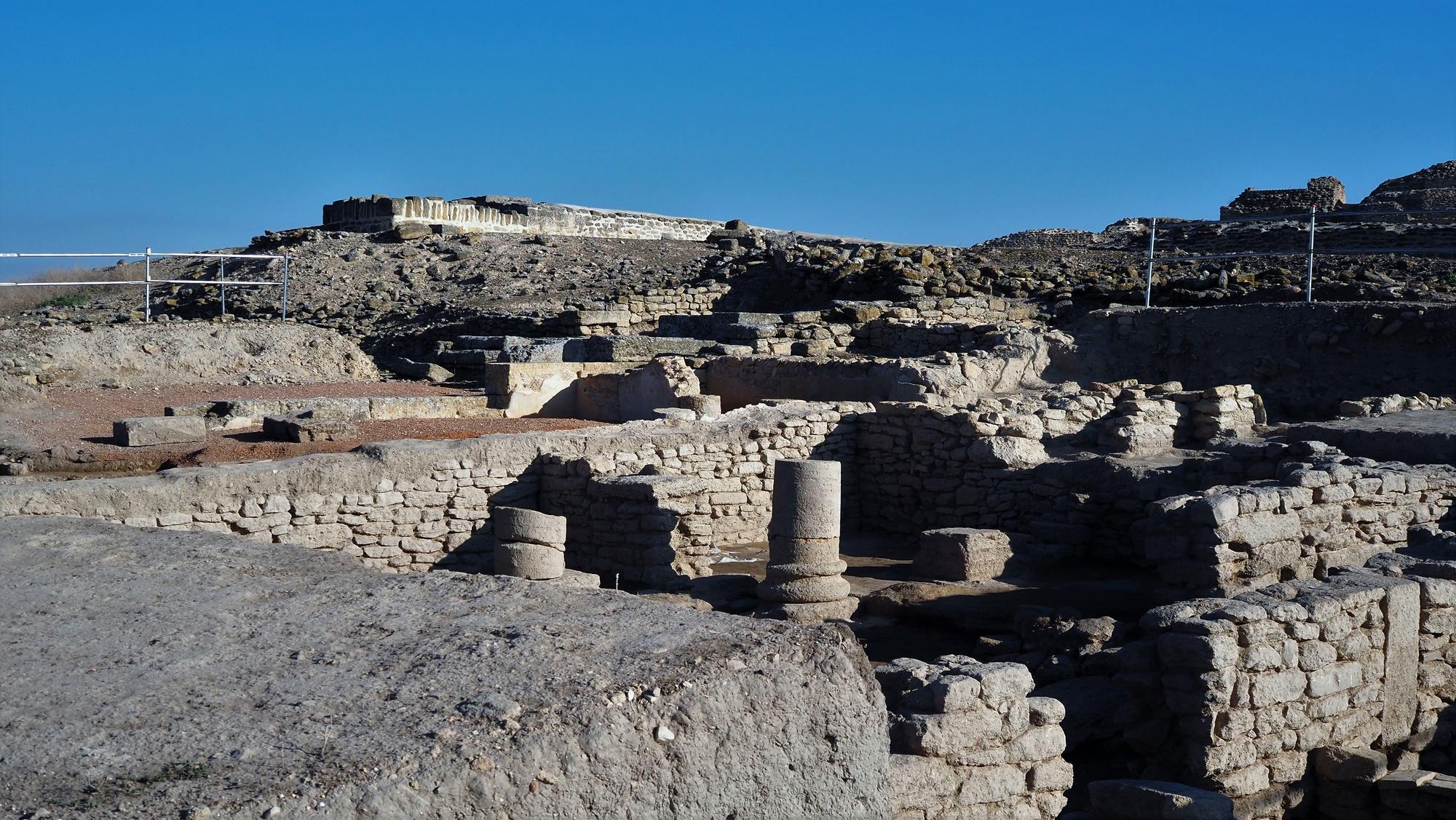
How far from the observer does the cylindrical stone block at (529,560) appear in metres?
8.58

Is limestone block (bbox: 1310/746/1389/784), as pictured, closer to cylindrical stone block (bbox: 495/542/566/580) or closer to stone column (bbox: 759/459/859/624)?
stone column (bbox: 759/459/859/624)

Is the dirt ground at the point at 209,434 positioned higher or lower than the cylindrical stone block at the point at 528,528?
higher

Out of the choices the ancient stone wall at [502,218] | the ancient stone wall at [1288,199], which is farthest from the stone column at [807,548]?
the ancient stone wall at [502,218]

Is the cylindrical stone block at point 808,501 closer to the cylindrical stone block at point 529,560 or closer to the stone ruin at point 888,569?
the stone ruin at point 888,569

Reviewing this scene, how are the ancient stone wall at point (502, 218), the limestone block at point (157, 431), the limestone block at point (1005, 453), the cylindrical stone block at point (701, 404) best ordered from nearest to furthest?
the limestone block at point (157, 431) < the limestone block at point (1005, 453) < the cylindrical stone block at point (701, 404) < the ancient stone wall at point (502, 218)

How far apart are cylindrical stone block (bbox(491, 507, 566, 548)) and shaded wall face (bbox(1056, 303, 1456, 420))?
853cm

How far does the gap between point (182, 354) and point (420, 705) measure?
559 inches

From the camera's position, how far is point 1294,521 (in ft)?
27.1

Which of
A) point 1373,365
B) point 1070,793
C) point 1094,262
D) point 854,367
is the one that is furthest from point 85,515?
point 1094,262

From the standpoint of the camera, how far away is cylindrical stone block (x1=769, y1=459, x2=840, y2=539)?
8.92 metres

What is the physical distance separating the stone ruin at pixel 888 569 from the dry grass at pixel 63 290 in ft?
63.4

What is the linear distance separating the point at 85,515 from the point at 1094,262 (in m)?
21.0

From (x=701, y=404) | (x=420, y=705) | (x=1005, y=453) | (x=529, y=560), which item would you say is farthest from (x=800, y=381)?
(x=420, y=705)

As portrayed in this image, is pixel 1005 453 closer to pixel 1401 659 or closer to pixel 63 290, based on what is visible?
pixel 1401 659
